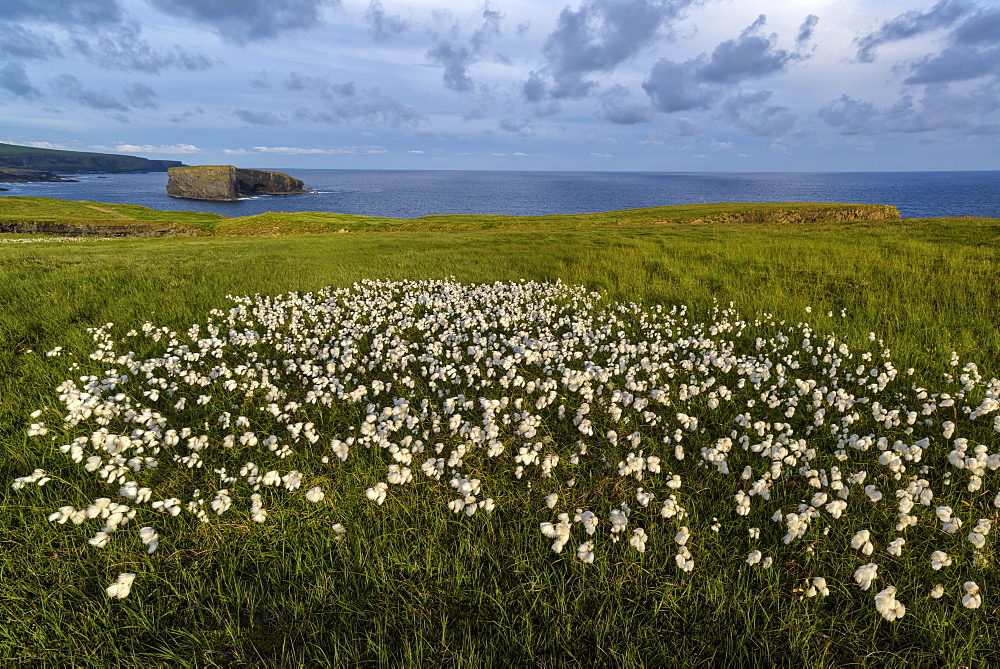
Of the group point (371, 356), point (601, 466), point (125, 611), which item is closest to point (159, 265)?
point (371, 356)

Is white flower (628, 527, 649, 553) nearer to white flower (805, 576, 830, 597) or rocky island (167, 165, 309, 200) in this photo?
white flower (805, 576, 830, 597)

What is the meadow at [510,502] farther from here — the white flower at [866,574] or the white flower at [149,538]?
the white flower at [866,574]

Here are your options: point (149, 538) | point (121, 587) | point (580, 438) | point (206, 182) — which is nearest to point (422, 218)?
point (580, 438)

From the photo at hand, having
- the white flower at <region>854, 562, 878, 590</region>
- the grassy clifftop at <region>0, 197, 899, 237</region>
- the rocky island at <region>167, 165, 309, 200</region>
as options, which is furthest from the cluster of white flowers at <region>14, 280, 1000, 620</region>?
the rocky island at <region>167, 165, 309, 200</region>

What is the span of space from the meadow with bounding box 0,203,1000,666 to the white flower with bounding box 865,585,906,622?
19 millimetres

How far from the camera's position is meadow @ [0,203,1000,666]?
2736 mm

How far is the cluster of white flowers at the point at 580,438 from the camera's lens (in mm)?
3348

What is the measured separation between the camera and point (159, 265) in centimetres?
1521

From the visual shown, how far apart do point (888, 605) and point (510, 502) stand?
2520 mm

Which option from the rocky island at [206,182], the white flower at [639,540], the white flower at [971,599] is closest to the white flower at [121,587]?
the white flower at [639,540]

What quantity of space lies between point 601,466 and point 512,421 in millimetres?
1228

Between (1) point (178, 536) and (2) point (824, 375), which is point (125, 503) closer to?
(1) point (178, 536)

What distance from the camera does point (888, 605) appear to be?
240 centimetres

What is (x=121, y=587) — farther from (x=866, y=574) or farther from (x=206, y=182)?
(x=206, y=182)
